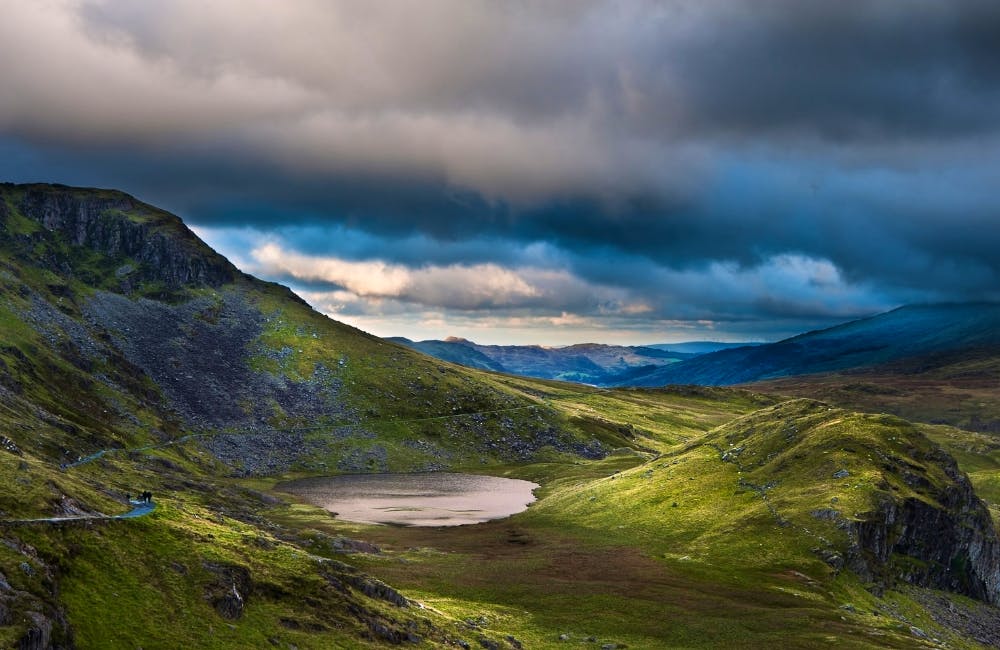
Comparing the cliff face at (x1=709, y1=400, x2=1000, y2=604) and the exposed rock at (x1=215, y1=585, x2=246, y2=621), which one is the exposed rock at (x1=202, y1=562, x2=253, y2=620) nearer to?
the exposed rock at (x1=215, y1=585, x2=246, y2=621)

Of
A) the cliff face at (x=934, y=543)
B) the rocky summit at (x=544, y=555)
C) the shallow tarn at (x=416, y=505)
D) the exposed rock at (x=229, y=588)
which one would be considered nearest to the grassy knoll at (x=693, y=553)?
the rocky summit at (x=544, y=555)

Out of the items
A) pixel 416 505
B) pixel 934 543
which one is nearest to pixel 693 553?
pixel 934 543

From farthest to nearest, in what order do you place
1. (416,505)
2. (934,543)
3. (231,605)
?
(416,505) → (934,543) → (231,605)

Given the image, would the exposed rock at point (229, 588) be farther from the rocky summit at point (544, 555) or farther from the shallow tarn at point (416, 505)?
the shallow tarn at point (416, 505)

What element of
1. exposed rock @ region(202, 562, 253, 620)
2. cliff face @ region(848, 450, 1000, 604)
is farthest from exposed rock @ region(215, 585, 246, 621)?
cliff face @ region(848, 450, 1000, 604)

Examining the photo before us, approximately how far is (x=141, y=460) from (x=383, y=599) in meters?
121

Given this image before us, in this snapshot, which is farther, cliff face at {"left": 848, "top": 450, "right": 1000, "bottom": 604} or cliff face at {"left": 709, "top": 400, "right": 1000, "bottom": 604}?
cliff face at {"left": 709, "top": 400, "right": 1000, "bottom": 604}

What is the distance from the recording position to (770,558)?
345ft

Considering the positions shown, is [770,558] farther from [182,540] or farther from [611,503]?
[182,540]

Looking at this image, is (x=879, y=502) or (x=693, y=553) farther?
(x=693, y=553)

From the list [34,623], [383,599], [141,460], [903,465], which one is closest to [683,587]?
[383,599]

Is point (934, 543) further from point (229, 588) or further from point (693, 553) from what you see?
point (229, 588)

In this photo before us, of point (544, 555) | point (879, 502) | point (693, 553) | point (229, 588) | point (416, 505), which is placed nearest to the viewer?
point (229, 588)

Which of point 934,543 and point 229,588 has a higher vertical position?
point 229,588
